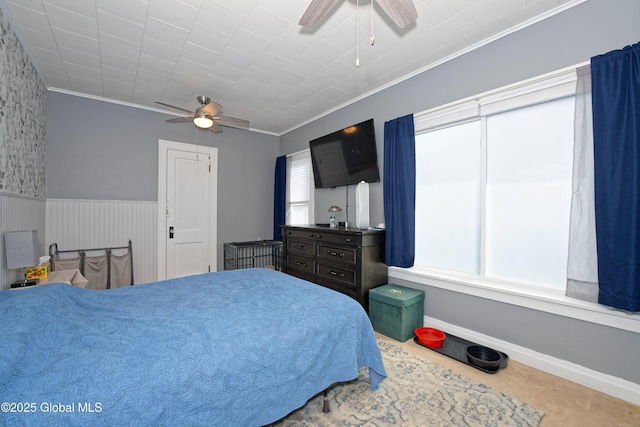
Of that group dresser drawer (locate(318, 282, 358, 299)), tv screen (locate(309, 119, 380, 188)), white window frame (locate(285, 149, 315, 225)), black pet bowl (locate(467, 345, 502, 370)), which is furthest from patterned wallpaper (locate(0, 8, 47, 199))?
black pet bowl (locate(467, 345, 502, 370))

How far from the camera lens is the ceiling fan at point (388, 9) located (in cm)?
147

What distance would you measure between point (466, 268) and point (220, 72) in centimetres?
345

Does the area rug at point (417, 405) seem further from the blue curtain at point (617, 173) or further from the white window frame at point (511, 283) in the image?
the blue curtain at point (617, 173)

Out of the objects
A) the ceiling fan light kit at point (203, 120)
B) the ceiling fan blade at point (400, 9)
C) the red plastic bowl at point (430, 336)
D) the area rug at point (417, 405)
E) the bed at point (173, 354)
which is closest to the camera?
the bed at point (173, 354)

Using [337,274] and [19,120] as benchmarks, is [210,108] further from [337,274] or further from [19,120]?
[337,274]

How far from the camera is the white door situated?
13.9ft

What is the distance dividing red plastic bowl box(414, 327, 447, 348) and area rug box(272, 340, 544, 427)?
0.37m

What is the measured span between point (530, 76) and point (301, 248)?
117 inches

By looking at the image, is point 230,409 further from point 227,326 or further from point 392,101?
point 392,101

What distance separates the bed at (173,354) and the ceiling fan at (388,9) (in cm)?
174

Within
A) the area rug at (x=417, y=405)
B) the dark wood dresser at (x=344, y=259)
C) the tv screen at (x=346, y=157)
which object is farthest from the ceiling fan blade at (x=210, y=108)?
the area rug at (x=417, y=405)

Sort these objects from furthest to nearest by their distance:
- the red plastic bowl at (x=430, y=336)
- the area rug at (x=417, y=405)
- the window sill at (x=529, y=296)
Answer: the red plastic bowl at (x=430, y=336) < the window sill at (x=529, y=296) < the area rug at (x=417, y=405)

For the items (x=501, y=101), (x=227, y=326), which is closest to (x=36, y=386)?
(x=227, y=326)

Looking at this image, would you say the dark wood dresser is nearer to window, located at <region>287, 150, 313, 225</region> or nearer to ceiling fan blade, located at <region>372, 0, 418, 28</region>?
window, located at <region>287, 150, 313, 225</region>
